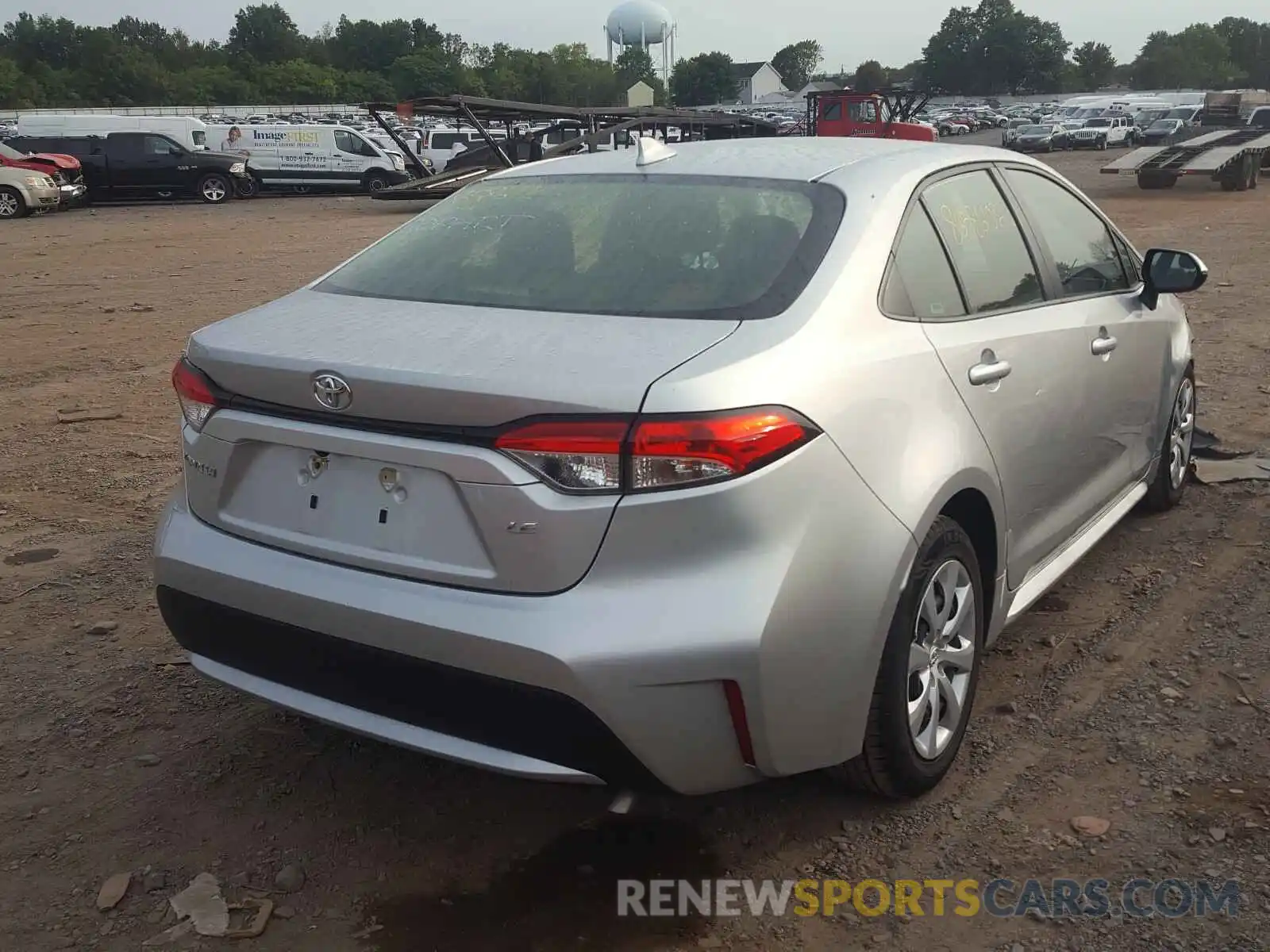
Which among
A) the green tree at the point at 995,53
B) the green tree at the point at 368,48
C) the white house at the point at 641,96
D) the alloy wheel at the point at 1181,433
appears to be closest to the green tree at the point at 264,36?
the green tree at the point at 368,48

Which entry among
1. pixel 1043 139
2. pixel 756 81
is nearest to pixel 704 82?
pixel 756 81

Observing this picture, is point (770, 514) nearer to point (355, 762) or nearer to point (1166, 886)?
point (1166, 886)

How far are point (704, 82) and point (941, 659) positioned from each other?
409 ft

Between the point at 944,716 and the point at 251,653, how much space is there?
5.66 feet

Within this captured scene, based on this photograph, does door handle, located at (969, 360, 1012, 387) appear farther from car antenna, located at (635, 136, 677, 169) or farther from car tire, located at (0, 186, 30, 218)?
car tire, located at (0, 186, 30, 218)

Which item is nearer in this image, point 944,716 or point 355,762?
Result: point 944,716

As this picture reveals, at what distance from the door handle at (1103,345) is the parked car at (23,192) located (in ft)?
78.0

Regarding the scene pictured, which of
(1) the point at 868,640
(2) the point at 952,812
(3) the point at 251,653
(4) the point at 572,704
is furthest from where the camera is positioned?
(2) the point at 952,812

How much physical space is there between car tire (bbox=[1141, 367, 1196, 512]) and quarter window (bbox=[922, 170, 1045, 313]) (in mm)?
1534

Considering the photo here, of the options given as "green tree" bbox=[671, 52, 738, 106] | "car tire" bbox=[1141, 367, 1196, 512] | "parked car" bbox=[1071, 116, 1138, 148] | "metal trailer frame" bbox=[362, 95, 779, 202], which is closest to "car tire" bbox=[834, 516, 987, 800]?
"car tire" bbox=[1141, 367, 1196, 512]

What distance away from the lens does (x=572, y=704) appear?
232 cm

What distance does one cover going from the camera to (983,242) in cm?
341

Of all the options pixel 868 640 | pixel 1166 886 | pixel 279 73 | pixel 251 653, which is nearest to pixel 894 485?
pixel 868 640

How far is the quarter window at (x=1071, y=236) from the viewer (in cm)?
377
